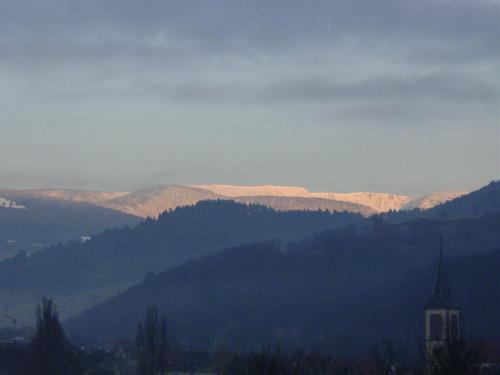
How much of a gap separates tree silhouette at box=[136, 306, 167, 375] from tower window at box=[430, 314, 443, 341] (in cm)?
1911

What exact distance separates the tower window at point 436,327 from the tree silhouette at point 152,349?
19.1m

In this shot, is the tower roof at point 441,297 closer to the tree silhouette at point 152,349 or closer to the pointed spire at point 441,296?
the pointed spire at point 441,296

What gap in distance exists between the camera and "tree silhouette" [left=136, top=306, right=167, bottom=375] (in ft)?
470

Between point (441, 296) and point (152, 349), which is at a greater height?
point (441, 296)

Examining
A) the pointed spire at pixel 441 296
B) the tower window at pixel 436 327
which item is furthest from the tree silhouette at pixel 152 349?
the pointed spire at pixel 441 296

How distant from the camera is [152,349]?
146000 mm

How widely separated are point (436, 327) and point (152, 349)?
22396 millimetres

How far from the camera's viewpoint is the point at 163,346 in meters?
145

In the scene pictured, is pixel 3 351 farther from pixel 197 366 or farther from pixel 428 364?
pixel 428 364

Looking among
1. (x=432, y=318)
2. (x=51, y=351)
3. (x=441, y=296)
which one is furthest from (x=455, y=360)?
(x=441, y=296)

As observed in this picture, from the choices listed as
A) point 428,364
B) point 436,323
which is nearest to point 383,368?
point 428,364

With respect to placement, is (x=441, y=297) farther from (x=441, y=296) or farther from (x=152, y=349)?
(x=152, y=349)

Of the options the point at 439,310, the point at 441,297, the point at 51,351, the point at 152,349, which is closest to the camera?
the point at 51,351

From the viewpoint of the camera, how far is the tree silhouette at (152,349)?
14338 centimetres
